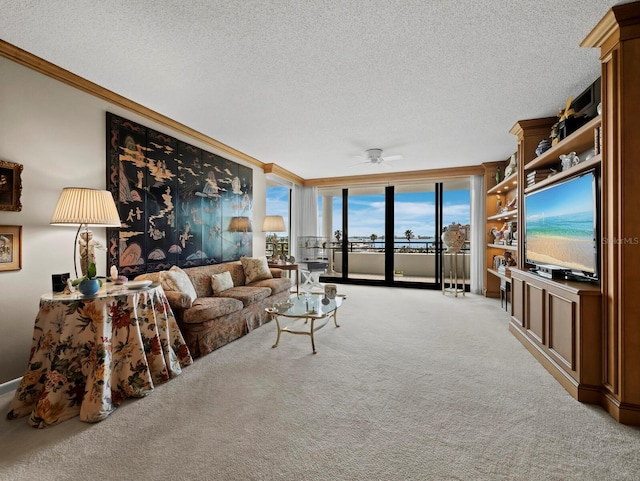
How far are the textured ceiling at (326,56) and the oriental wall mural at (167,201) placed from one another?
450mm

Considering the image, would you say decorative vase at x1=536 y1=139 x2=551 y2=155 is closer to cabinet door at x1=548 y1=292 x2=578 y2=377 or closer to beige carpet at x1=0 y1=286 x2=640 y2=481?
cabinet door at x1=548 y1=292 x2=578 y2=377

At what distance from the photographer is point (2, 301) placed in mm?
2232

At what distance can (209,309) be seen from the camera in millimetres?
3010

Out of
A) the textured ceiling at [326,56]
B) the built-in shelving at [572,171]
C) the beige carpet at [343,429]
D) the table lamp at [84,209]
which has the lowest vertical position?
the beige carpet at [343,429]

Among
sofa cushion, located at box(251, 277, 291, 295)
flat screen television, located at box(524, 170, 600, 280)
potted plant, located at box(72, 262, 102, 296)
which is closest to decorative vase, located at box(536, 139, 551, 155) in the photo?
flat screen television, located at box(524, 170, 600, 280)

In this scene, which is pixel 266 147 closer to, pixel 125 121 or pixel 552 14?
pixel 125 121

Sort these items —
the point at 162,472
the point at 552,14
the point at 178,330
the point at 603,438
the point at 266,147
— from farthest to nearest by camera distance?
1. the point at 266,147
2. the point at 178,330
3. the point at 552,14
4. the point at 603,438
5. the point at 162,472

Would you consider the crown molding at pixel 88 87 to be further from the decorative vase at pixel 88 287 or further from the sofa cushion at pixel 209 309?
the sofa cushion at pixel 209 309

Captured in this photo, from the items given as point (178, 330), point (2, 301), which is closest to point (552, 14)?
point (178, 330)

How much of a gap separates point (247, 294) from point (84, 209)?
1910mm

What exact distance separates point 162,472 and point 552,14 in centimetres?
342

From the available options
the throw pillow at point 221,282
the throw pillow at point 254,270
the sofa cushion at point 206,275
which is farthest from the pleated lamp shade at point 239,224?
the throw pillow at point 221,282

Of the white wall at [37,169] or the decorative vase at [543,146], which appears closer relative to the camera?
the white wall at [37,169]

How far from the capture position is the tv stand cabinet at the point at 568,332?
6.98 feet
